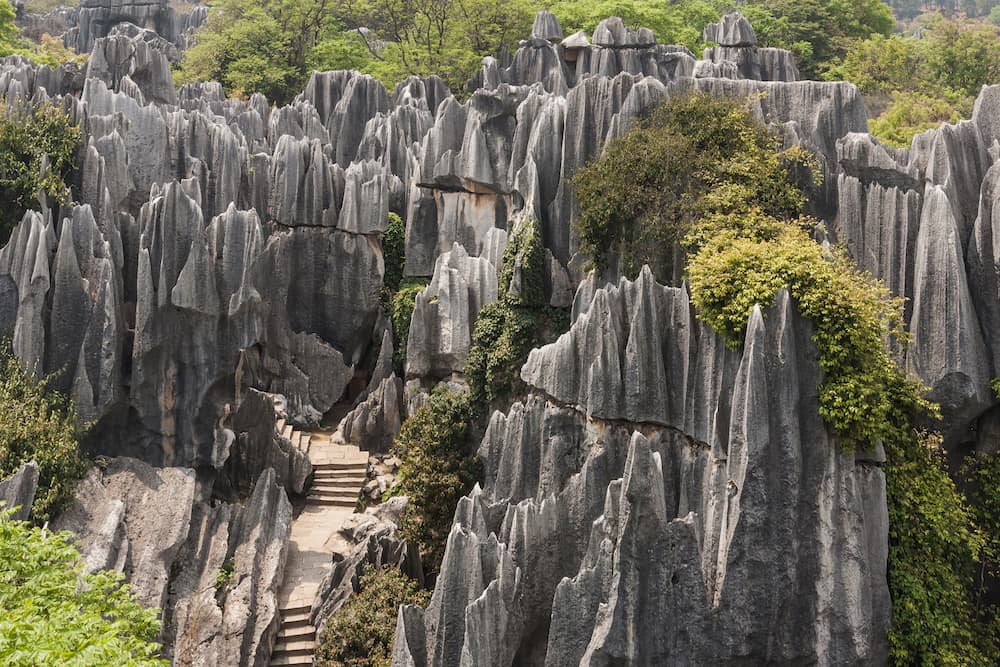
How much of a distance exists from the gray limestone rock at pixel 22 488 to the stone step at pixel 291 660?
19.4ft

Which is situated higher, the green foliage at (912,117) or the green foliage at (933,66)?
the green foliage at (933,66)

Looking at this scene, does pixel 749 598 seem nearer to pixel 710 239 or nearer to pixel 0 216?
pixel 710 239

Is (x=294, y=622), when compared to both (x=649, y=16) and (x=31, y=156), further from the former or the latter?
(x=649, y=16)

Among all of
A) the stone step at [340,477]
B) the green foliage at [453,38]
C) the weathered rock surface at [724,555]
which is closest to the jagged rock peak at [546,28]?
the green foliage at [453,38]

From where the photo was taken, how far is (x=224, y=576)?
850 inches

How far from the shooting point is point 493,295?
81.3 feet

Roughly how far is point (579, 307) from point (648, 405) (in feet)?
13.0

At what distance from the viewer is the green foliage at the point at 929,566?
1512 cm

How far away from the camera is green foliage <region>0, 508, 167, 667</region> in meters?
9.61

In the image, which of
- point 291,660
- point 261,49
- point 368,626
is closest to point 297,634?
point 291,660

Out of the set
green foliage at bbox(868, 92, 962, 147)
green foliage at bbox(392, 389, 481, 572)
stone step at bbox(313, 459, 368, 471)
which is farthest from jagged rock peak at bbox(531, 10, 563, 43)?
green foliage at bbox(392, 389, 481, 572)

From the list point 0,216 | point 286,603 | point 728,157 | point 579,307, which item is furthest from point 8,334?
point 728,157

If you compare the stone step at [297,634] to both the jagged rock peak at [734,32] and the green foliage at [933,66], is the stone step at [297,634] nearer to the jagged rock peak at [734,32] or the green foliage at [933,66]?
the green foliage at [933,66]

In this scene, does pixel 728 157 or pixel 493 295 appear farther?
pixel 493 295
